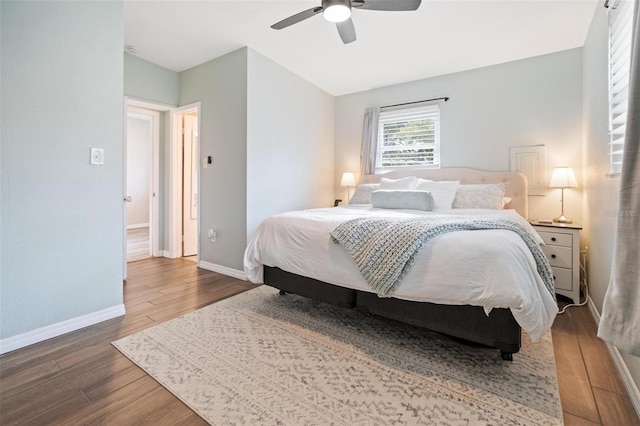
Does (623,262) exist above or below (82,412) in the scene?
above

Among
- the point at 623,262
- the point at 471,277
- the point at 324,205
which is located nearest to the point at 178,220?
the point at 324,205

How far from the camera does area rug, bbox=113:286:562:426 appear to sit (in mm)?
1263

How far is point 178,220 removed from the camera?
13.4 feet

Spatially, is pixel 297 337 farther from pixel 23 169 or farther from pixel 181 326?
pixel 23 169

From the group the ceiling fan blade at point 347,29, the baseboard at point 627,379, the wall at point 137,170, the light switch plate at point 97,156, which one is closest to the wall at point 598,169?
the baseboard at point 627,379

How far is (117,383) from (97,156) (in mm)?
1578

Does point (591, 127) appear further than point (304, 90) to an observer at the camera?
No

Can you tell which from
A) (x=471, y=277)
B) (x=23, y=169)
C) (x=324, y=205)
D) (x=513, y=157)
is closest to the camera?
(x=471, y=277)

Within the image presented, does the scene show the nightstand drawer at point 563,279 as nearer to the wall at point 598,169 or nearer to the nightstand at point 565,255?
the nightstand at point 565,255

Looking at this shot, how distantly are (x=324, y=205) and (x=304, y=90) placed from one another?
177 centimetres

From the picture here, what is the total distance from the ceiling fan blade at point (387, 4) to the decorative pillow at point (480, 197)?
6.57 feet

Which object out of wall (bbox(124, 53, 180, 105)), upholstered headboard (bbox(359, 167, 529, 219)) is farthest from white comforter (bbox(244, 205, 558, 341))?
wall (bbox(124, 53, 180, 105))

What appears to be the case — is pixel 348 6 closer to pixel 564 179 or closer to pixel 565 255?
pixel 564 179

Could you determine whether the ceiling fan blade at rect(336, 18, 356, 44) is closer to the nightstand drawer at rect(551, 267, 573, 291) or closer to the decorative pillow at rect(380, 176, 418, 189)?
the decorative pillow at rect(380, 176, 418, 189)
